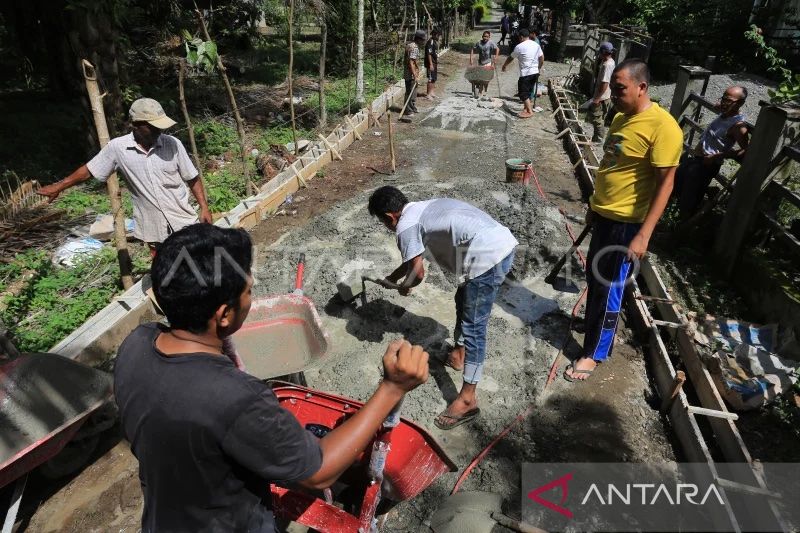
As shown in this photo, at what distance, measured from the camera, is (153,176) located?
12.8 feet

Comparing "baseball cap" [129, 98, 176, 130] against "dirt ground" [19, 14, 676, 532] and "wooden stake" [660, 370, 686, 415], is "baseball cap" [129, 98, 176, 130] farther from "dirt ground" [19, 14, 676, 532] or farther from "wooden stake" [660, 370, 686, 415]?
"wooden stake" [660, 370, 686, 415]

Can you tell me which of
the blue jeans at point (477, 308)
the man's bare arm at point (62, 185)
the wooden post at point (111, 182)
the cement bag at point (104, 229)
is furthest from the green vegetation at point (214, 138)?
the blue jeans at point (477, 308)

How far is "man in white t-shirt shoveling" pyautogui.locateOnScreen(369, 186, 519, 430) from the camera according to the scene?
10.3ft

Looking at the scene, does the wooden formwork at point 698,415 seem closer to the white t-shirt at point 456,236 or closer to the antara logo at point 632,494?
the antara logo at point 632,494

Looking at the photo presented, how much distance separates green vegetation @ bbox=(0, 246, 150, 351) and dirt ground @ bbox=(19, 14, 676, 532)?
145 centimetres

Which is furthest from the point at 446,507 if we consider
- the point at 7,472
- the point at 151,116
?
the point at 151,116

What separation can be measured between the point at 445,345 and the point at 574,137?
692cm

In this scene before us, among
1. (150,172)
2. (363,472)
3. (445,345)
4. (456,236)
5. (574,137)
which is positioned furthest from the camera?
(574,137)

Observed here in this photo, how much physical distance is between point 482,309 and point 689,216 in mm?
3936

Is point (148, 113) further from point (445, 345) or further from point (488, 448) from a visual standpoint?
point (488, 448)

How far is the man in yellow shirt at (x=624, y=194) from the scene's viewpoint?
3.21 meters

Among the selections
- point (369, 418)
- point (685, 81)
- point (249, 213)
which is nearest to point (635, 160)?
point (369, 418)

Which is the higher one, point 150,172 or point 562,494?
point 150,172

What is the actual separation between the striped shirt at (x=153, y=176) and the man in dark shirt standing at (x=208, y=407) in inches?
112
